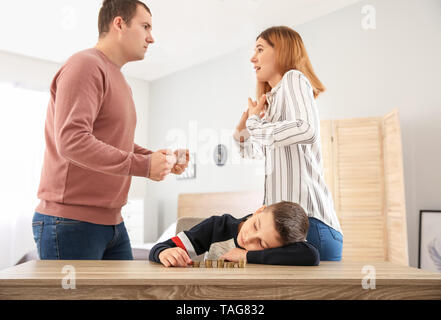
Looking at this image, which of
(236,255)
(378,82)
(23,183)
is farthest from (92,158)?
(23,183)

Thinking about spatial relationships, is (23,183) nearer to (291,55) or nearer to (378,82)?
(378,82)

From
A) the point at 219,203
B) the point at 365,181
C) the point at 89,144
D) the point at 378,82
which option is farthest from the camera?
the point at 219,203

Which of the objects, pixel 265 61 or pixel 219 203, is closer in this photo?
pixel 265 61

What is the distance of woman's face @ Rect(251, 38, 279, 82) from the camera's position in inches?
55.1

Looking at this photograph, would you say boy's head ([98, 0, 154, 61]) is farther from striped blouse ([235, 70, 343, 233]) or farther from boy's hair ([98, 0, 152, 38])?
striped blouse ([235, 70, 343, 233])

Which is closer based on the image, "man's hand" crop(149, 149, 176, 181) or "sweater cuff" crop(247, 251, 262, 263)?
"sweater cuff" crop(247, 251, 262, 263)

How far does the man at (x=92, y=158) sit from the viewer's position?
112cm

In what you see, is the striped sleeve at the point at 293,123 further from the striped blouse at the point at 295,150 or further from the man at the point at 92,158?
the man at the point at 92,158

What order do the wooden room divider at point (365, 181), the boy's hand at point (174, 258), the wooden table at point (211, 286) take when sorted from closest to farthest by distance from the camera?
the wooden table at point (211, 286) → the boy's hand at point (174, 258) → the wooden room divider at point (365, 181)

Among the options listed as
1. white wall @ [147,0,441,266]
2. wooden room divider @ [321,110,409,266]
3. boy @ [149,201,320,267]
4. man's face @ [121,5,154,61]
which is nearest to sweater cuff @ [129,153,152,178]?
boy @ [149,201,320,267]

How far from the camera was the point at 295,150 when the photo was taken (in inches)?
48.3

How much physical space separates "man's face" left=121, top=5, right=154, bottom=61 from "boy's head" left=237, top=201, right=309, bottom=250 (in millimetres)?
745

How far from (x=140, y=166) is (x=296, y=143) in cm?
47

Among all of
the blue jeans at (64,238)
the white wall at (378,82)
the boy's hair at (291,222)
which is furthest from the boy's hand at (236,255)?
the white wall at (378,82)
